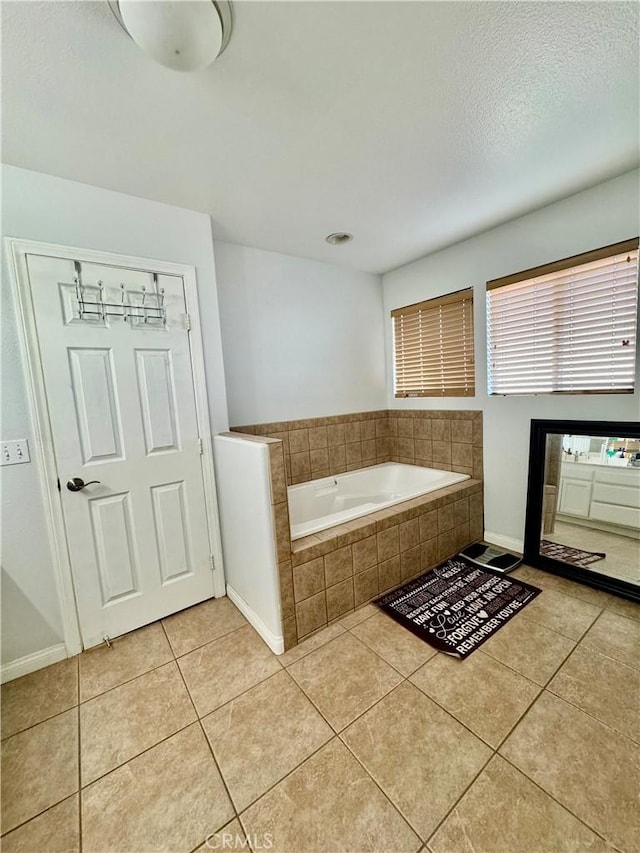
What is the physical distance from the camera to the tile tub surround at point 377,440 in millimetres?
2752

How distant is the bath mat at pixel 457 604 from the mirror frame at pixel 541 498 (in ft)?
0.96

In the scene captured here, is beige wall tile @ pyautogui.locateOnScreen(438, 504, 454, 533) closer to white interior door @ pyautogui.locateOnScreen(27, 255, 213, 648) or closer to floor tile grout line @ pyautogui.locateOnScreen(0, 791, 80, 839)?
white interior door @ pyautogui.locateOnScreen(27, 255, 213, 648)

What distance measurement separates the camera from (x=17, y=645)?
1.65 meters

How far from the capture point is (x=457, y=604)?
1979mm

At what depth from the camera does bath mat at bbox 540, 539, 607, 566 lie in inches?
83.9

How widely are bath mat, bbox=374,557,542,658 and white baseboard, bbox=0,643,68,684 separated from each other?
5.88ft

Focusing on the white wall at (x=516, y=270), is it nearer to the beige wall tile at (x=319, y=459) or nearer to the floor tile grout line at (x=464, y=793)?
the beige wall tile at (x=319, y=459)

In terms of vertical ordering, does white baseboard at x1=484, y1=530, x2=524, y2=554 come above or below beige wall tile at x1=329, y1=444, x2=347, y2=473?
below

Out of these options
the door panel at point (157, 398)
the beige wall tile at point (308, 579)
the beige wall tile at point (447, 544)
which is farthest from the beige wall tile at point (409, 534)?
the door panel at point (157, 398)

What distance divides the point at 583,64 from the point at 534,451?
198cm

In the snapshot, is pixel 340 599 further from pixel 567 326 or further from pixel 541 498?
pixel 567 326

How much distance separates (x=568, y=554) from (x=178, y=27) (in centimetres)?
321

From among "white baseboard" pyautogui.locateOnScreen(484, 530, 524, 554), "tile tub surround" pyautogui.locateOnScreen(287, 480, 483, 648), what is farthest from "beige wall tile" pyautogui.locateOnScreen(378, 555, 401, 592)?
"white baseboard" pyautogui.locateOnScreen(484, 530, 524, 554)

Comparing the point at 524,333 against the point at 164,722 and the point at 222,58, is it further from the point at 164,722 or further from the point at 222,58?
the point at 164,722
